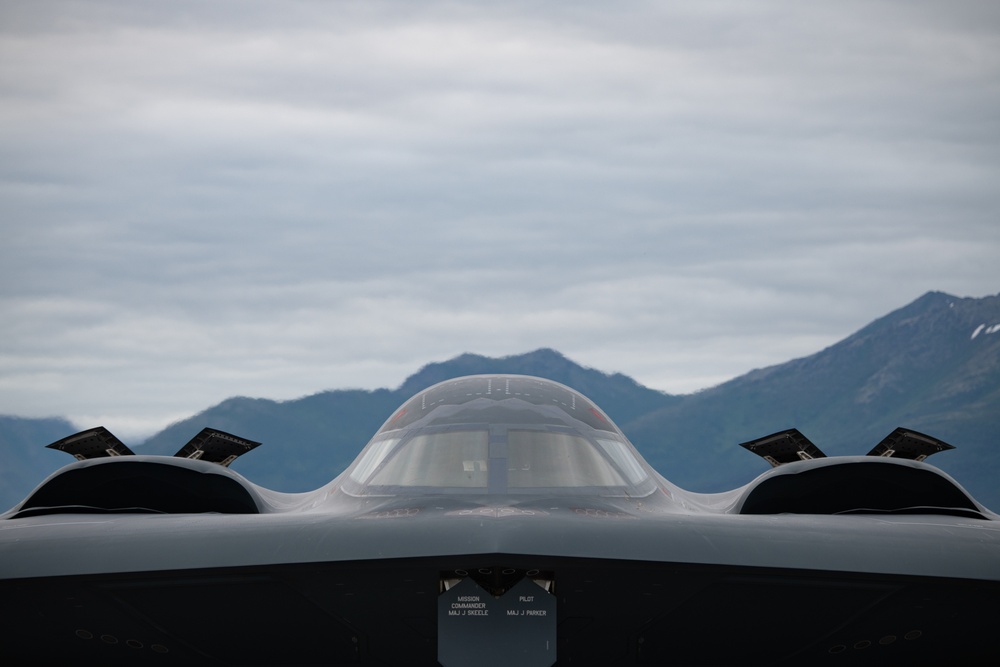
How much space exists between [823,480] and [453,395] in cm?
367

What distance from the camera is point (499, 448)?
1092 cm

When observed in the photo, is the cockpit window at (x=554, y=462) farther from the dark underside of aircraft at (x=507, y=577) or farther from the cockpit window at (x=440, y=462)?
the cockpit window at (x=440, y=462)

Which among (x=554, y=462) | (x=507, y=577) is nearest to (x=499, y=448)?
(x=554, y=462)

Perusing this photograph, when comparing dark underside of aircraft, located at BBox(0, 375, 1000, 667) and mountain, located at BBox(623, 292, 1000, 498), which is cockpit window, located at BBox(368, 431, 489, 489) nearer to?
dark underside of aircraft, located at BBox(0, 375, 1000, 667)

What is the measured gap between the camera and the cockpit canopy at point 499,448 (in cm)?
1055

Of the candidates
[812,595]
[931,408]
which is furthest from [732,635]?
[931,408]

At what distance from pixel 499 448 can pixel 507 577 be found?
2899mm

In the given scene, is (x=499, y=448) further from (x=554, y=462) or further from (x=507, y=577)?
(x=507, y=577)

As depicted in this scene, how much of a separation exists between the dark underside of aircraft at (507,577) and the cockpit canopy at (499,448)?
122 millimetres

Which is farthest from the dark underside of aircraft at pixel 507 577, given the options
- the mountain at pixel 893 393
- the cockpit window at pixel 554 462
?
the mountain at pixel 893 393

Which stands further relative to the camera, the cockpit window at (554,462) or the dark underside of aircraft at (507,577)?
the cockpit window at (554,462)

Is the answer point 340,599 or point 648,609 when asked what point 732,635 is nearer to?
point 648,609

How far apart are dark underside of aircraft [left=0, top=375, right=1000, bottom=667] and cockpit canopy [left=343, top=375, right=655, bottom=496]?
12 cm

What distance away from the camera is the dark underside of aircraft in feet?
25.9
